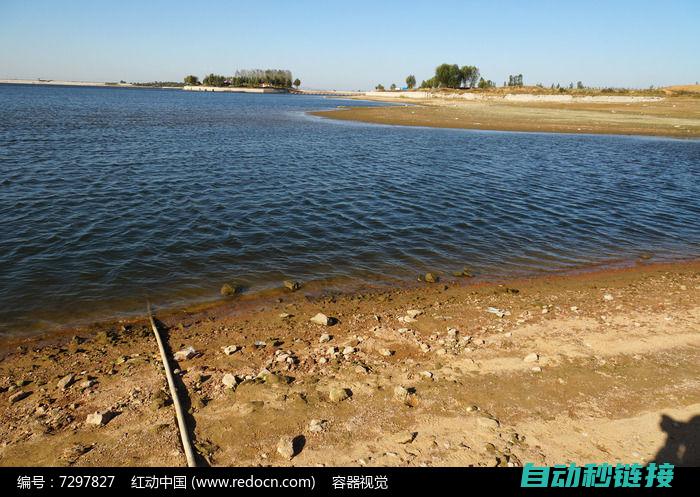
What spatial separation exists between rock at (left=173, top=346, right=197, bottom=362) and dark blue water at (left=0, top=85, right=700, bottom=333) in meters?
3.44

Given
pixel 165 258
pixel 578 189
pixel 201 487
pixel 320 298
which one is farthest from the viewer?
pixel 578 189

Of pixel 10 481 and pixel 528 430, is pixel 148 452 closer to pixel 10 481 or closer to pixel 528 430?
pixel 10 481

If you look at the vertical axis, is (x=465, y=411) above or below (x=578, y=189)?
below

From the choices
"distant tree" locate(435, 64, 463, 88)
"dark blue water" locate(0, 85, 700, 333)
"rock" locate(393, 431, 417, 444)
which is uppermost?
"distant tree" locate(435, 64, 463, 88)

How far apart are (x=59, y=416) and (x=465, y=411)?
7.52 meters

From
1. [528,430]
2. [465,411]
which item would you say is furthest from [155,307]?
[528,430]

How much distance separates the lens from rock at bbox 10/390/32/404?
7618 mm

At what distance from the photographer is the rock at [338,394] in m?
7.45

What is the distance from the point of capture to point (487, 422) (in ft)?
22.7

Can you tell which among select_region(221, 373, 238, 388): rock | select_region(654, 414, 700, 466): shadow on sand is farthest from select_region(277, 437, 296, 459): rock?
select_region(654, 414, 700, 466): shadow on sand

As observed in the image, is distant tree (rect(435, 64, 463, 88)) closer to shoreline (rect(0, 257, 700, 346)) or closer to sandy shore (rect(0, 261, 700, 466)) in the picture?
shoreline (rect(0, 257, 700, 346))

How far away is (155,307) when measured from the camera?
11633mm

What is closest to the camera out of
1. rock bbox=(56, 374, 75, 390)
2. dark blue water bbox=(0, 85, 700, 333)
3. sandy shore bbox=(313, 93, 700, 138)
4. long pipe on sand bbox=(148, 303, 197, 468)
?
long pipe on sand bbox=(148, 303, 197, 468)

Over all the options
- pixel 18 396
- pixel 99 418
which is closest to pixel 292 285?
pixel 99 418
